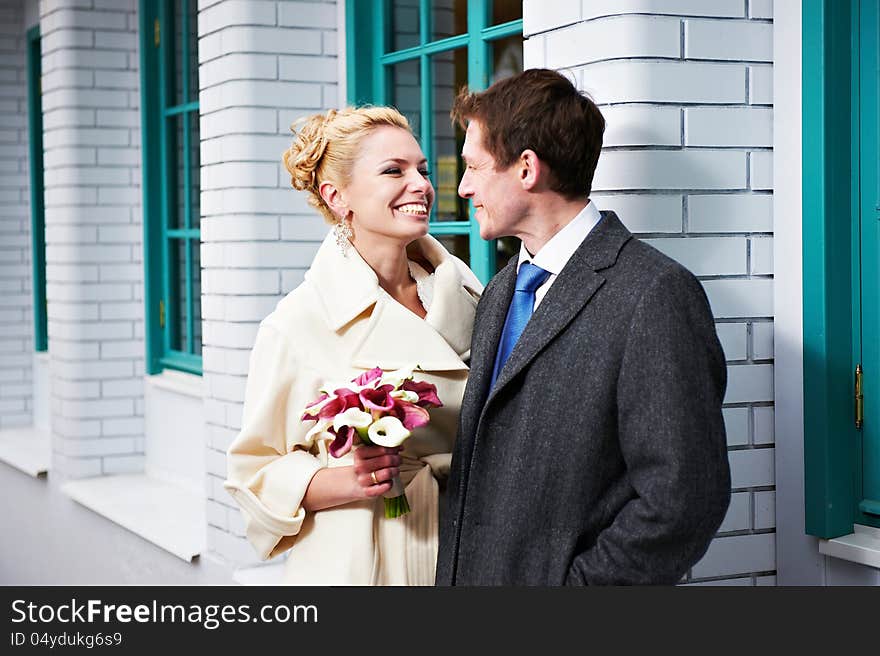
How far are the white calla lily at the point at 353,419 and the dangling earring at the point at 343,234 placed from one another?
1.73 feet

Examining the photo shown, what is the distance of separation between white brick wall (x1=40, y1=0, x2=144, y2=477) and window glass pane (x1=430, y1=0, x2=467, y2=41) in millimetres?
2647

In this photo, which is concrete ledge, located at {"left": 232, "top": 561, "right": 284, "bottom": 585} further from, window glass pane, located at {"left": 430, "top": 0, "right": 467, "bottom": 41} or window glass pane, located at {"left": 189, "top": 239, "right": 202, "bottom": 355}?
window glass pane, located at {"left": 430, "top": 0, "right": 467, "bottom": 41}

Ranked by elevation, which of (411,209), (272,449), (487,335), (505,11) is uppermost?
(505,11)

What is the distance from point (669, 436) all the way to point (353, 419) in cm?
56

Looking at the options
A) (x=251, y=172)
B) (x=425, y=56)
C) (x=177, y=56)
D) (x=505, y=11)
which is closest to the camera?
(x=505, y=11)

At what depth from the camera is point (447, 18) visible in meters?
3.98

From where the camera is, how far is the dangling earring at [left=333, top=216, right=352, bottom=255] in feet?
8.52

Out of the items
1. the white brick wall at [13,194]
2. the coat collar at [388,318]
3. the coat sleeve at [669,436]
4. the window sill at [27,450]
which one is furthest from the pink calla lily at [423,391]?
the white brick wall at [13,194]

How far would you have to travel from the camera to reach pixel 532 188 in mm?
2143

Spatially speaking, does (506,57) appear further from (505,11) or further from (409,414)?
(409,414)

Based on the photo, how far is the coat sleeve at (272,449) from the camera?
8.06 feet

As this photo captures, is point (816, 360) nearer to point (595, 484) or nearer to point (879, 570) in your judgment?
point (879, 570)

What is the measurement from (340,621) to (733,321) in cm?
107

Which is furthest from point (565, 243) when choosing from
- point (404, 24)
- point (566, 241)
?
point (404, 24)
